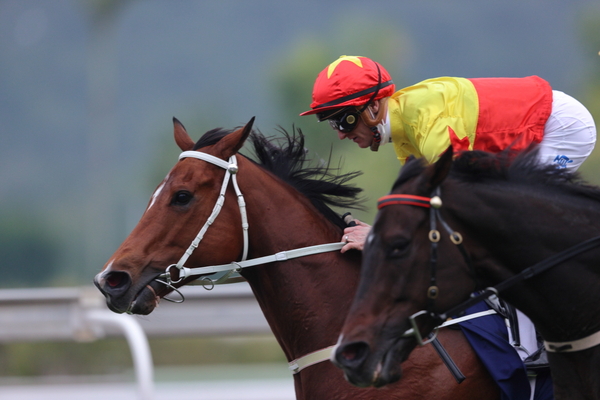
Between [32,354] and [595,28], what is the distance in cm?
1207

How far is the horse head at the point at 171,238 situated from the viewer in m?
2.88

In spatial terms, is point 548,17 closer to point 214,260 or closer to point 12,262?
point 12,262

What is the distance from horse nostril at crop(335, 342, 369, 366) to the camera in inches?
84.8

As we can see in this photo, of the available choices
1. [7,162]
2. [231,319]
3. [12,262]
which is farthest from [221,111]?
[231,319]

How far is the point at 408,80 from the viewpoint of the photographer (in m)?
14.2

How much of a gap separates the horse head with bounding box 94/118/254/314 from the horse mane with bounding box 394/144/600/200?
2.99ft

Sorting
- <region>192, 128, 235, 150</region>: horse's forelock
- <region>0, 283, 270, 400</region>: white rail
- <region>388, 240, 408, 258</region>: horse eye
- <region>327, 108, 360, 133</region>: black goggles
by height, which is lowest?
<region>0, 283, 270, 400</region>: white rail

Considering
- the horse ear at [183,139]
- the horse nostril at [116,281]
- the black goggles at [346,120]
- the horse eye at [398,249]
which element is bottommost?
the horse nostril at [116,281]

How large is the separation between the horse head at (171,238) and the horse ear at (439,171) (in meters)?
1.01

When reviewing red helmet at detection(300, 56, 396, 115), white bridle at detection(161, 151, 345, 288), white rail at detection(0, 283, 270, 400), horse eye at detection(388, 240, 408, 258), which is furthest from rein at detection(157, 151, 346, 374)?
white rail at detection(0, 283, 270, 400)

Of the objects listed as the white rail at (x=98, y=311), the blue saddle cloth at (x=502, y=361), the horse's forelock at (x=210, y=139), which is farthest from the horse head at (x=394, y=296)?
the white rail at (x=98, y=311)

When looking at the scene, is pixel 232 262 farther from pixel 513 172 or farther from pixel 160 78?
pixel 160 78

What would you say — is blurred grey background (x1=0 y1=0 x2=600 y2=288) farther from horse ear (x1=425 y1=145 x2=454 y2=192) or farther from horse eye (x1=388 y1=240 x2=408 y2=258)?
horse eye (x1=388 y1=240 x2=408 y2=258)

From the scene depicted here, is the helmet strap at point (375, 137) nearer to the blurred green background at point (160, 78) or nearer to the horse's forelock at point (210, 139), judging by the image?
the horse's forelock at point (210, 139)
